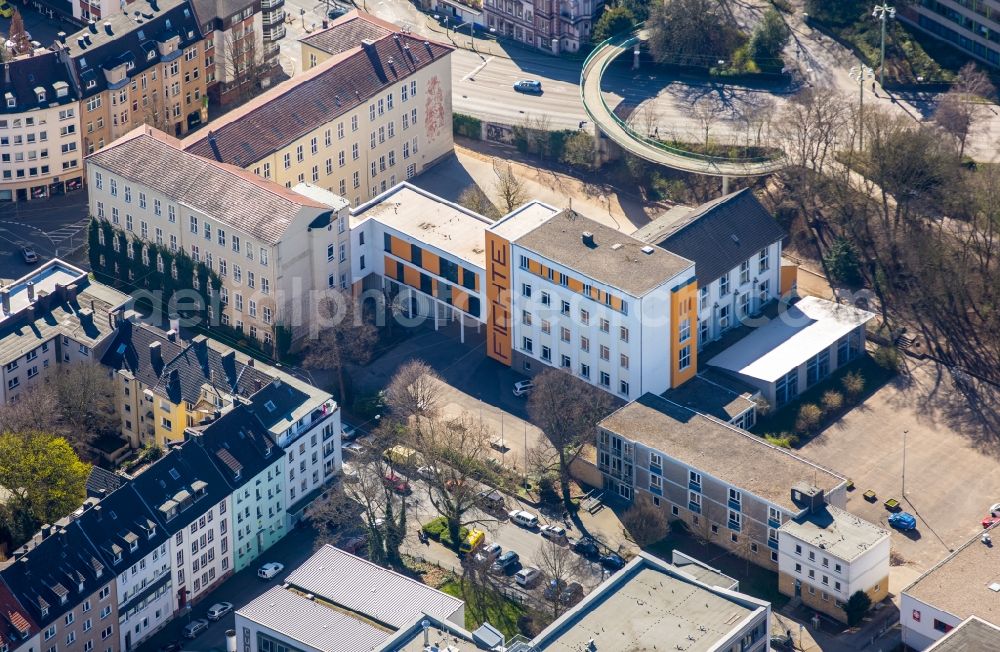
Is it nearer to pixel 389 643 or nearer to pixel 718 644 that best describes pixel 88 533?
pixel 389 643

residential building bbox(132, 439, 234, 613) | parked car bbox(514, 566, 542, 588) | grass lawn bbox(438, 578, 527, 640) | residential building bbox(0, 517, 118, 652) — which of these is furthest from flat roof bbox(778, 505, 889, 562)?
residential building bbox(0, 517, 118, 652)

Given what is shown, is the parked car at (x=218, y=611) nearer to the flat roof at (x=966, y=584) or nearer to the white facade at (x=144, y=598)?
the white facade at (x=144, y=598)

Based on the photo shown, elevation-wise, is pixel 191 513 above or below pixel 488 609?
above

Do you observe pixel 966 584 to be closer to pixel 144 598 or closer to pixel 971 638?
pixel 971 638

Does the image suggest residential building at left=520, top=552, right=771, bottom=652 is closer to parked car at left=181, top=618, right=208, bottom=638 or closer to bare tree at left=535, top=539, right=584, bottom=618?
bare tree at left=535, top=539, right=584, bottom=618

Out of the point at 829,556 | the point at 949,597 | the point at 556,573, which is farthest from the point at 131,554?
the point at 949,597

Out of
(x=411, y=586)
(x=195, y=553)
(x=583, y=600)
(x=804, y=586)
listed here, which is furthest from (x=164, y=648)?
(x=804, y=586)

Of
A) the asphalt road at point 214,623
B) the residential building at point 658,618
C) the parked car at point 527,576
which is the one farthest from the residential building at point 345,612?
the parked car at point 527,576
